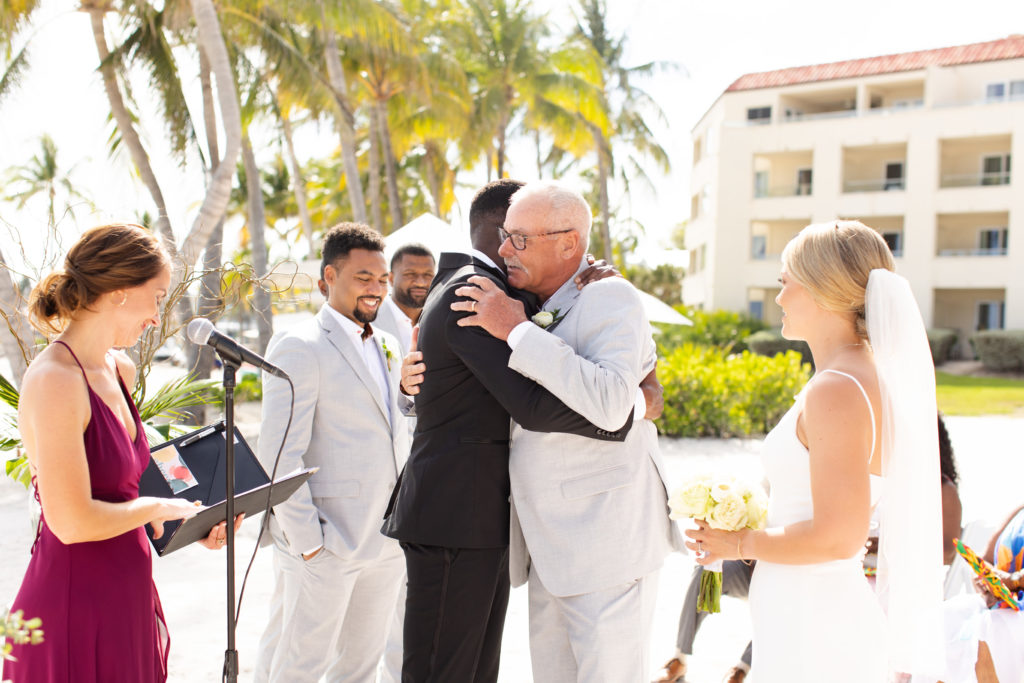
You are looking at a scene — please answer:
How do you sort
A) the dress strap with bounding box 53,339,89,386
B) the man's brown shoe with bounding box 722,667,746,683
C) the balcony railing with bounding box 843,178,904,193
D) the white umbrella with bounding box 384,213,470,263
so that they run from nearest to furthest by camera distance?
the dress strap with bounding box 53,339,89,386 < the man's brown shoe with bounding box 722,667,746,683 < the white umbrella with bounding box 384,213,470,263 < the balcony railing with bounding box 843,178,904,193

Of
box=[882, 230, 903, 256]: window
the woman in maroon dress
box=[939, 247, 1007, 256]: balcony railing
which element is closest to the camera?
the woman in maroon dress

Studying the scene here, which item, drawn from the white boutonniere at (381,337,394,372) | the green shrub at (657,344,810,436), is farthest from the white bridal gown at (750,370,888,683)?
the green shrub at (657,344,810,436)

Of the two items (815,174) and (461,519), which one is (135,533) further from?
(815,174)

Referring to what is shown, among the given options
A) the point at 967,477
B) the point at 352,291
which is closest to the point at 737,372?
the point at 967,477

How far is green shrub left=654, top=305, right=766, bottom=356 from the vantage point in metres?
33.6

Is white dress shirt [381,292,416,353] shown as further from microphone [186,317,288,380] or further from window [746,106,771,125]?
window [746,106,771,125]

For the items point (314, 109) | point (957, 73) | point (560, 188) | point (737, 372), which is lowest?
point (737, 372)

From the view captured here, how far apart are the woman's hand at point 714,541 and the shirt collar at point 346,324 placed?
6.80 ft

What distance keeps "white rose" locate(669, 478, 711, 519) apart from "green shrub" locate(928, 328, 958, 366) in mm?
36008

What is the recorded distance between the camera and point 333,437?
13.3 ft

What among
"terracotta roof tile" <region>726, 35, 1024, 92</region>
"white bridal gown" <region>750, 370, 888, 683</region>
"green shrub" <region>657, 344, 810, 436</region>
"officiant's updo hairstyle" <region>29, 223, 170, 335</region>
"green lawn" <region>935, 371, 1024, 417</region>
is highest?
"terracotta roof tile" <region>726, 35, 1024, 92</region>

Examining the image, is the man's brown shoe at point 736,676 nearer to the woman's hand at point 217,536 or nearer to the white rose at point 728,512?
the white rose at point 728,512

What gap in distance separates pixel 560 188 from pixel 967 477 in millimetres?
11579

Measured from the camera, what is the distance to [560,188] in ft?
9.70
